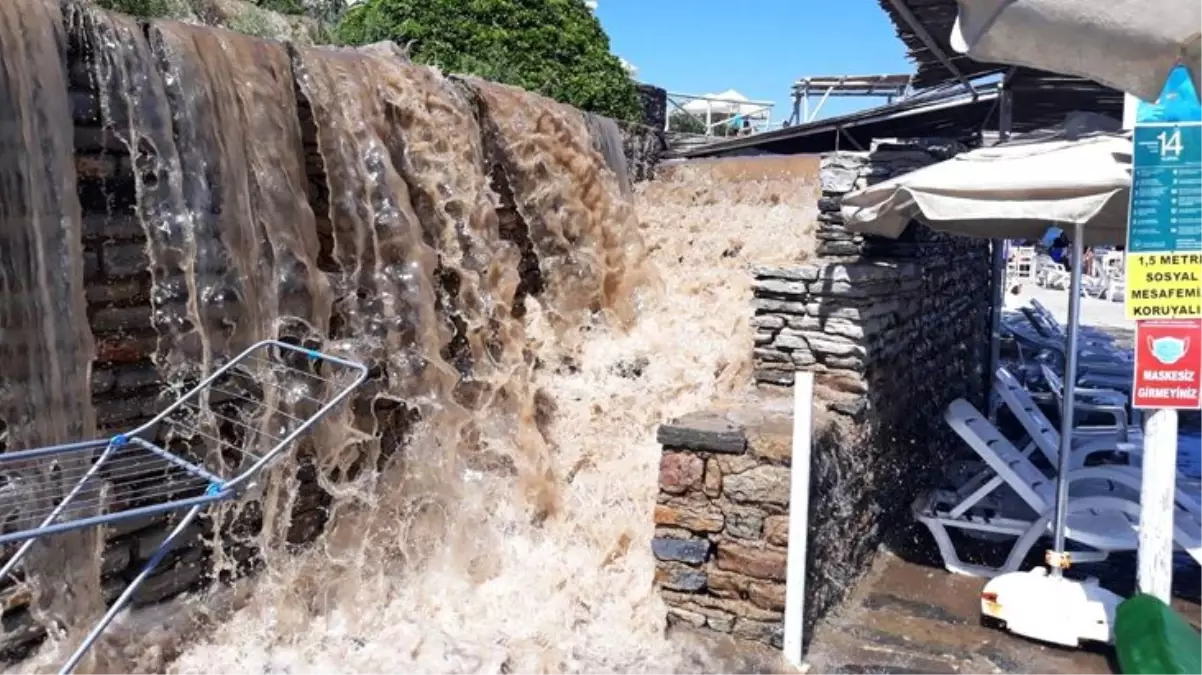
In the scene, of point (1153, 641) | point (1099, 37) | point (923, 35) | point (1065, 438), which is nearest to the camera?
point (1099, 37)

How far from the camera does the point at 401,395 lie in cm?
517

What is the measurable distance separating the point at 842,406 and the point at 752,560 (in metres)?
1.13

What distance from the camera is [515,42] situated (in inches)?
501

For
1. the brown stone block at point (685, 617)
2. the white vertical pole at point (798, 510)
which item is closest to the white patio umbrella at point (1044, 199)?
the white vertical pole at point (798, 510)

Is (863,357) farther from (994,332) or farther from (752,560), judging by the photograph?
(994,332)

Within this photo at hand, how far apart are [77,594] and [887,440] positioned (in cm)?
420

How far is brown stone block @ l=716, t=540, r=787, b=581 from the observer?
4102 mm

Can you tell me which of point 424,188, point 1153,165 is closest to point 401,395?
point 424,188

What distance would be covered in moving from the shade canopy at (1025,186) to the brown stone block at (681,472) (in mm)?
1625

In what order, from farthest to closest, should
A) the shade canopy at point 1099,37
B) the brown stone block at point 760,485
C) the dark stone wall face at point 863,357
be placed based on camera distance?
the dark stone wall face at point 863,357 < the brown stone block at point 760,485 < the shade canopy at point 1099,37

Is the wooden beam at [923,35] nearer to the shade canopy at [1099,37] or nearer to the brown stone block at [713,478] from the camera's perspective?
the shade canopy at [1099,37]

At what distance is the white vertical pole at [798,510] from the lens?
390 cm

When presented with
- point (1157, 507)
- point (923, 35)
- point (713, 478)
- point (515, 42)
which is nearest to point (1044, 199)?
point (1157, 507)

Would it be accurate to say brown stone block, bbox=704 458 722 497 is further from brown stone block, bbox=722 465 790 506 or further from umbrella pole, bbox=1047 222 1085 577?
umbrella pole, bbox=1047 222 1085 577
